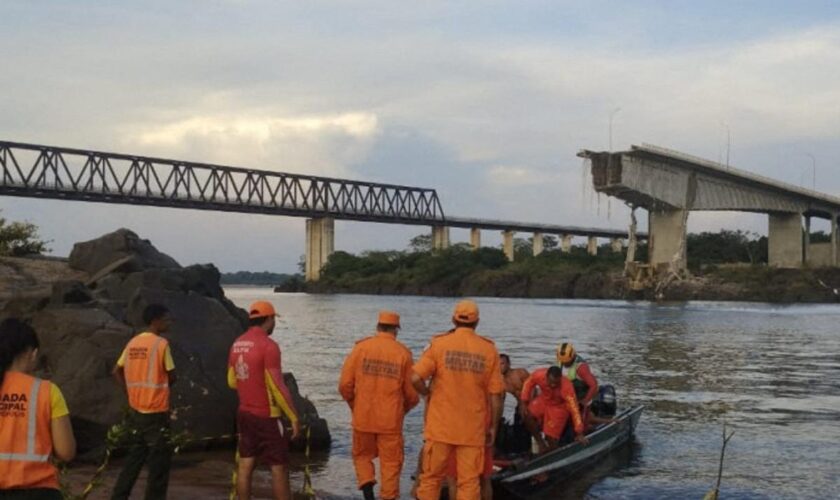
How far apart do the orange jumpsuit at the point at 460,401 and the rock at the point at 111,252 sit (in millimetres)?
10994

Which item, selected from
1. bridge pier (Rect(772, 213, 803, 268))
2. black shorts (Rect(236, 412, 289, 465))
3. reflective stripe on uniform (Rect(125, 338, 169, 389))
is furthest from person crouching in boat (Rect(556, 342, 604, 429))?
bridge pier (Rect(772, 213, 803, 268))

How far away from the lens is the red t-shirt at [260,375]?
336 inches

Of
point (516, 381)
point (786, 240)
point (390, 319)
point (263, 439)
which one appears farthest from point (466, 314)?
point (786, 240)

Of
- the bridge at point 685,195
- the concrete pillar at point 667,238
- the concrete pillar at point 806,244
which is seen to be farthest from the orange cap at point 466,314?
the concrete pillar at point 806,244

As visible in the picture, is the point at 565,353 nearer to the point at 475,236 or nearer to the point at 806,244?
the point at 806,244

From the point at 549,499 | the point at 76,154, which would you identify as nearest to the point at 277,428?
the point at 549,499

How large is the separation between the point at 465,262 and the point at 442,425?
427 feet

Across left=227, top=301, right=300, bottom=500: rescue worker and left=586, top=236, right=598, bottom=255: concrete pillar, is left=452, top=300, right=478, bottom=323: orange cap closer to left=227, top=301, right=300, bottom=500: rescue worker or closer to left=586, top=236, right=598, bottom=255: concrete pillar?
left=227, top=301, right=300, bottom=500: rescue worker

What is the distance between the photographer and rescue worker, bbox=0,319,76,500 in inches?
201

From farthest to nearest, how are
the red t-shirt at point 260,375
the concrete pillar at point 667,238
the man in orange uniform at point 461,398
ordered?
the concrete pillar at point 667,238
the red t-shirt at point 260,375
the man in orange uniform at point 461,398

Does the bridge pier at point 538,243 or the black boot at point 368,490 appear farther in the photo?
the bridge pier at point 538,243

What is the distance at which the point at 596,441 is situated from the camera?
13.5 meters

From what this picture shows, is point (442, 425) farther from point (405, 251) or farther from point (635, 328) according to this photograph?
point (405, 251)

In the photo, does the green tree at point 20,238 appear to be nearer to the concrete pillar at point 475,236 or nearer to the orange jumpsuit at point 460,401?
the orange jumpsuit at point 460,401
